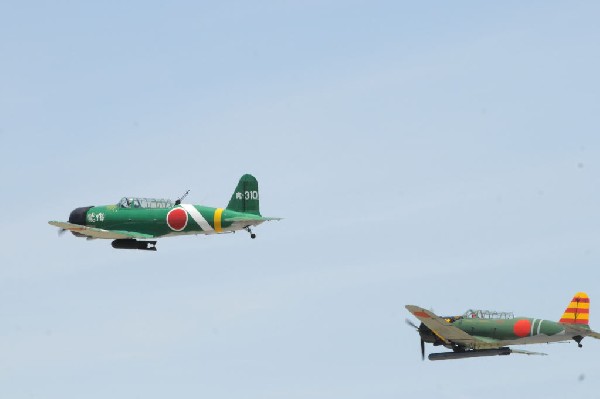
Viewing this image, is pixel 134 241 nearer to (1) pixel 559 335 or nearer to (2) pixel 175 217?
(2) pixel 175 217

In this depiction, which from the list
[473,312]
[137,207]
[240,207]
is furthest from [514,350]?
[137,207]

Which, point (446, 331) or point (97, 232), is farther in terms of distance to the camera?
point (446, 331)

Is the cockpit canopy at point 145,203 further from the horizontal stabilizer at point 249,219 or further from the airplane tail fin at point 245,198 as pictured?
the horizontal stabilizer at point 249,219

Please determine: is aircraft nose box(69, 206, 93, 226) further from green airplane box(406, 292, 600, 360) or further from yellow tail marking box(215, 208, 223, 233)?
green airplane box(406, 292, 600, 360)

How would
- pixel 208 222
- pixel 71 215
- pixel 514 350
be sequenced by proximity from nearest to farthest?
pixel 208 222, pixel 71 215, pixel 514 350

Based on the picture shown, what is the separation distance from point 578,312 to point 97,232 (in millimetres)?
29423

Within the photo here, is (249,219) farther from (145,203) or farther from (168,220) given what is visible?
(145,203)

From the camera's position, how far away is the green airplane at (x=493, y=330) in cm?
6900

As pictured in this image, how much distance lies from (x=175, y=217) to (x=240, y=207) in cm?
386

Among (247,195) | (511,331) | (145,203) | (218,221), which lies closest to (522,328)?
(511,331)

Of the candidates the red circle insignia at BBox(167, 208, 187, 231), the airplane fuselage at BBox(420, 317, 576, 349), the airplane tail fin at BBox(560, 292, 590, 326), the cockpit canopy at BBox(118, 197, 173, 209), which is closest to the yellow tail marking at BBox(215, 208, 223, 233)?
the red circle insignia at BBox(167, 208, 187, 231)

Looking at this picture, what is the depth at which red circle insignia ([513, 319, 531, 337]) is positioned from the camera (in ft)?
229

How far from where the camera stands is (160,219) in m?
66.9

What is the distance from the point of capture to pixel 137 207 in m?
67.9
